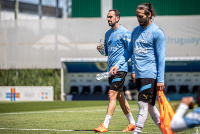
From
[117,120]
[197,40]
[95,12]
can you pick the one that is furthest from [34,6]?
[117,120]

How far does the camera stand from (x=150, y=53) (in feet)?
18.8

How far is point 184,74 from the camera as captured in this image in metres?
24.8

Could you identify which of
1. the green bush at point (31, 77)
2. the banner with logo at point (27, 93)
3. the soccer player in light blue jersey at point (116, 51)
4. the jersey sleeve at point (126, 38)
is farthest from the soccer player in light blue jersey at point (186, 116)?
the green bush at point (31, 77)

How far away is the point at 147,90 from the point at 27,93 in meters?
18.9

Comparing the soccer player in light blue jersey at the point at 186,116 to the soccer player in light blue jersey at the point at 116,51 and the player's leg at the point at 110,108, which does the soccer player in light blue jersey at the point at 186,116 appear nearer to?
the player's leg at the point at 110,108

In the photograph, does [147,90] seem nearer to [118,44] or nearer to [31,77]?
[118,44]

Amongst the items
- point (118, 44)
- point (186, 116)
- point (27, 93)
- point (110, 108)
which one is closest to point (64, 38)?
point (27, 93)

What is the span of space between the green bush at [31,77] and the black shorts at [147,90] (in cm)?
2122

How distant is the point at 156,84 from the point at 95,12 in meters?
25.4

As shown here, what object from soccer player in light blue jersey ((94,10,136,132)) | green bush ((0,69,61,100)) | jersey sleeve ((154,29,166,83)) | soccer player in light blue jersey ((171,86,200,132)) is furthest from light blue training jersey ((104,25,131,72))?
green bush ((0,69,61,100))

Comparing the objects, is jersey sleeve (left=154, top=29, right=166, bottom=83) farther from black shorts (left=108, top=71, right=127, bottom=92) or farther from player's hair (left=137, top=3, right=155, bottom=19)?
black shorts (left=108, top=71, right=127, bottom=92)

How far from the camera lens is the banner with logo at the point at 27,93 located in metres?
23.5

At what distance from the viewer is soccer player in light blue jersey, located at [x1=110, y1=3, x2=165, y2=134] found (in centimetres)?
564

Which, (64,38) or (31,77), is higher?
(64,38)
